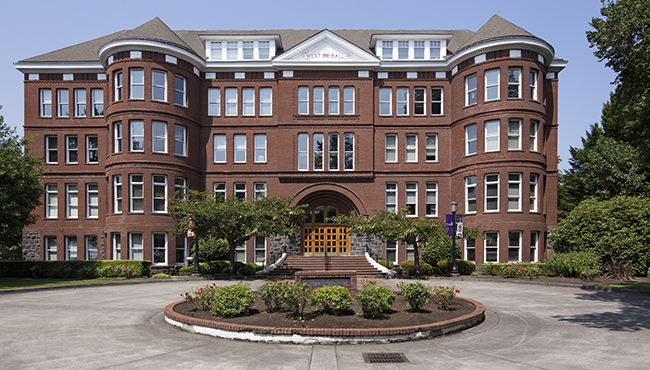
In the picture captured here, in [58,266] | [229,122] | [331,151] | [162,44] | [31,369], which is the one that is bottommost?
[58,266]

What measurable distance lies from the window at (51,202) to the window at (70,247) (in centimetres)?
185

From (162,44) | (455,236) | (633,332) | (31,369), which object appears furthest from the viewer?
(162,44)

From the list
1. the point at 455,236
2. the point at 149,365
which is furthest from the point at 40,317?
the point at 455,236

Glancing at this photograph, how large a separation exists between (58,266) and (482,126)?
2581 centimetres

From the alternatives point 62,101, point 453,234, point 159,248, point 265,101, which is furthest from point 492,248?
point 62,101

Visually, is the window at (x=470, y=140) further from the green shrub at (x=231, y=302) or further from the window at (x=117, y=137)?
the green shrub at (x=231, y=302)

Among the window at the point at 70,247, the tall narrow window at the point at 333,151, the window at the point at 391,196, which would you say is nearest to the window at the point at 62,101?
the window at the point at 70,247

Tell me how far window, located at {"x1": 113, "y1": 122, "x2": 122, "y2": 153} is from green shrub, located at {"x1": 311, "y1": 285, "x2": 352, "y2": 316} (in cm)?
2140

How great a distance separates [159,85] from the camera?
91.8 ft

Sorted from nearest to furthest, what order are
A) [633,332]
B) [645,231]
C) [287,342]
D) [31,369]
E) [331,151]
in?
1. [31,369]
2. [287,342]
3. [633,332]
4. [645,231]
5. [331,151]

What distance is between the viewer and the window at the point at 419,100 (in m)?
31.3

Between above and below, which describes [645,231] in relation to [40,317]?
above

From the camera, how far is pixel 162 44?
2766cm

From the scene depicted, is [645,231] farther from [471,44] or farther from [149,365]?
[149,365]
